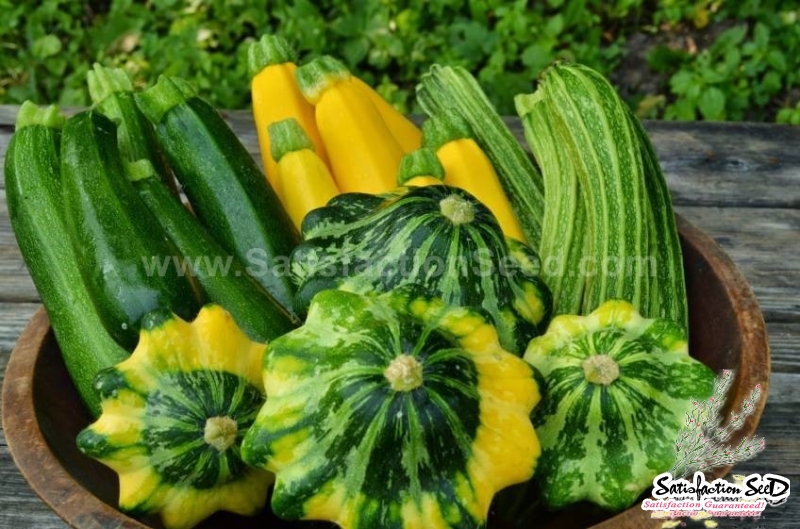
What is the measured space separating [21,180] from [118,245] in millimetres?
268

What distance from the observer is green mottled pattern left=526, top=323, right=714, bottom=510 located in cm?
105

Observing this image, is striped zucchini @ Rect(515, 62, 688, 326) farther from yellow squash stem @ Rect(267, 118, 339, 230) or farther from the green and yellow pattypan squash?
the green and yellow pattypan squash

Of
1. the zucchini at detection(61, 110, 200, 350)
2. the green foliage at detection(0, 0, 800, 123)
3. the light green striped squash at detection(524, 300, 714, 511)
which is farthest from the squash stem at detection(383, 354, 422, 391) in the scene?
A: the green foliage at detection(0, 0, 800, 123)

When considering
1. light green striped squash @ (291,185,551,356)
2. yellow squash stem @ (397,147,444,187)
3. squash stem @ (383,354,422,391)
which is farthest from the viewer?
yellow squash stem @ (397,147,444,187)

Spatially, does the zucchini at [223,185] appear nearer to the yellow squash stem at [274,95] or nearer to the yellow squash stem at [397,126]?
the yellow squash stem at [274,95]

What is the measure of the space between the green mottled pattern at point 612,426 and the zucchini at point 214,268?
1.37 feet

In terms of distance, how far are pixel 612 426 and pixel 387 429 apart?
0.30 m

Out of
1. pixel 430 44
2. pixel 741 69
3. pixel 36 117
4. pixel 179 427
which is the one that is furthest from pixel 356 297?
pixel 741 69

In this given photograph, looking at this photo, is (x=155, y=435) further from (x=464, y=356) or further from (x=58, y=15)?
(x=58, y=15)

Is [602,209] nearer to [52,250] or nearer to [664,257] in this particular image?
[664,257]

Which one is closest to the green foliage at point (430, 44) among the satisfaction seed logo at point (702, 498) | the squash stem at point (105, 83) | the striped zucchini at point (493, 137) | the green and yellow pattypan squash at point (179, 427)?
the striped zucchini at point (493, 137)

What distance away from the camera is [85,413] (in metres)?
1.26

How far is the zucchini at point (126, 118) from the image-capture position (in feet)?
4.97

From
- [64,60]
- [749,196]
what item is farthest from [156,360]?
[64,60]
